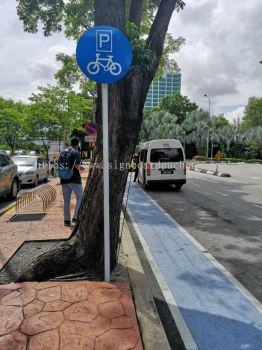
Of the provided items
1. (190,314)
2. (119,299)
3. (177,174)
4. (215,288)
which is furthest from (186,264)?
(177,174)

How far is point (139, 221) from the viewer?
864cm

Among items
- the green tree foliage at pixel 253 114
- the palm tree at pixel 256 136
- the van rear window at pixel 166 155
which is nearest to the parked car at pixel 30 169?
the van rear window at pixel 166 155

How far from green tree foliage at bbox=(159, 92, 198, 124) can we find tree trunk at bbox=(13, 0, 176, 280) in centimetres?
6614

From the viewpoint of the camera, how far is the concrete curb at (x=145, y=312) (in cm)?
304

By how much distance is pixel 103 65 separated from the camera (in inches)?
147

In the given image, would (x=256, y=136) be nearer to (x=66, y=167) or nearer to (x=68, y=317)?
(x=66, y=167)

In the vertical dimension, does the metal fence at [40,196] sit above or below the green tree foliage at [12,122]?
below

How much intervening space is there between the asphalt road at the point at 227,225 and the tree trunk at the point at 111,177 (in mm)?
2081

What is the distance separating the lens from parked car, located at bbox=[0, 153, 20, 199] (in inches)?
434

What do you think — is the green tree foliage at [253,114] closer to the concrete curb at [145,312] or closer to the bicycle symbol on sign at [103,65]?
the concrete curb at [145,312]

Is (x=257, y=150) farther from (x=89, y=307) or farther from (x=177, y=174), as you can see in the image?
(x=89, y=307)

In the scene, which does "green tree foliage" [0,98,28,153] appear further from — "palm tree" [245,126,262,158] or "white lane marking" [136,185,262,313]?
"palm tree" [245,126,262,158]

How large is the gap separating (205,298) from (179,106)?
6757 cm

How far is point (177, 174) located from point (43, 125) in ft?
70.2
